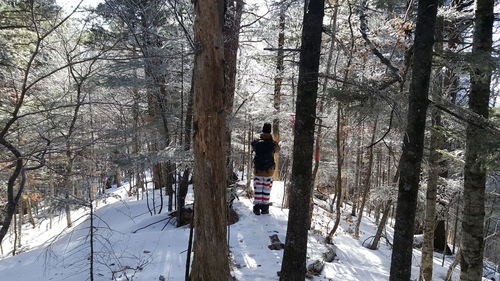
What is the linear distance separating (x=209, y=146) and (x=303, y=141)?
1.35m

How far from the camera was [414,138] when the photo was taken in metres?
3.39

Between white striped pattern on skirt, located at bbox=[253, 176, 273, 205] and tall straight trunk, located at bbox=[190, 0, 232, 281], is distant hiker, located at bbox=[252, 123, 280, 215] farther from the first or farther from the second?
tall straight trunk, located at bbox=[190, 0, 232, 281]

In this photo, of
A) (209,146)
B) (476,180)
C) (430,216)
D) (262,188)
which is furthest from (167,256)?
(476,180)

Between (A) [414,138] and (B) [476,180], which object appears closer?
(A) [414,138]

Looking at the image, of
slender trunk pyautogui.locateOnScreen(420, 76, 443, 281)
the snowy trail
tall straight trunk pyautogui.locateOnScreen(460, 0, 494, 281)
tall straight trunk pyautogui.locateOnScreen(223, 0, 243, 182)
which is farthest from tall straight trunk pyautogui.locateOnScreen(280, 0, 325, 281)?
slender trunk pyautogui.locateOnScreen(420, 76, 443, 281)

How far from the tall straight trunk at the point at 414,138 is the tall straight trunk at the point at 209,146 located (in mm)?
2048

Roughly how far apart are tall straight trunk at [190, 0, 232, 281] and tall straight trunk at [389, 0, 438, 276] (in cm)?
205

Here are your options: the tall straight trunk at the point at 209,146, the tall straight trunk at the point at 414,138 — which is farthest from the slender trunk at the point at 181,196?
the tall straight trunk at the point at 414,138

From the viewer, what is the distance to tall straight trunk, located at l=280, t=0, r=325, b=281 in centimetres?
407

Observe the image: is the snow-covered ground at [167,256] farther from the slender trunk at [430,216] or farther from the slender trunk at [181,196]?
the slender trunk at [430,216]

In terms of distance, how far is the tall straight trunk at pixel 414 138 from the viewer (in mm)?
3316

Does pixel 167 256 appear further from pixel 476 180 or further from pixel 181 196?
pixel 476 180

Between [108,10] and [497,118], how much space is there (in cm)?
641

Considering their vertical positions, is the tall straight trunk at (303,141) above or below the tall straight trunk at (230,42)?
below
